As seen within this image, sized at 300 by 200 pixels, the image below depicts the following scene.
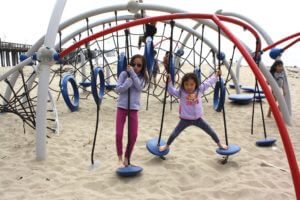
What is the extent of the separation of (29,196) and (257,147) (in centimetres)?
314

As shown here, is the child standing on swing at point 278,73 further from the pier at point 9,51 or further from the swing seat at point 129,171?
the pier at point 9,51

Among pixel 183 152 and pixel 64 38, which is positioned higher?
pixel 64 38

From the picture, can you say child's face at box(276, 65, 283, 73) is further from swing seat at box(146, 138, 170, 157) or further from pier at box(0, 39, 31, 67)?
pier at box(0, 39, 31, 67)

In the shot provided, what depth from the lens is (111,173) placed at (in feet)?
12.0

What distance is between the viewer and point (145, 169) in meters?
3.74

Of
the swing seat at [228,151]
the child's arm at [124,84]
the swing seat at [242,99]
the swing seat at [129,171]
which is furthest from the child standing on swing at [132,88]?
the swing seat at [242,99]

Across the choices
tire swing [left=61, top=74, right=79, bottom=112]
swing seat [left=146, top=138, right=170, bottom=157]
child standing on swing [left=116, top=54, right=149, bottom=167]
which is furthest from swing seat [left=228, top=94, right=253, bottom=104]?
child standing on swing [left=116, top=54, right=149, bottom=167]

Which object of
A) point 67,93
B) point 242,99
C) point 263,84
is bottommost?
Result: point 242,99

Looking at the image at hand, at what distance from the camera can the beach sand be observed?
10.3 feet

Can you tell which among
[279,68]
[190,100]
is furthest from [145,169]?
[279,68]

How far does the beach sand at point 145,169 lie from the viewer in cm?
314

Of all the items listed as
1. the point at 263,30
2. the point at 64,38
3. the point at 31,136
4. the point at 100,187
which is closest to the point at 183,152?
the point at 100,187

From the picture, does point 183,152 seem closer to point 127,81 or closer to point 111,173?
point 111,173

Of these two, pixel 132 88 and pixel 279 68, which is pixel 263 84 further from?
pixel 279 68
